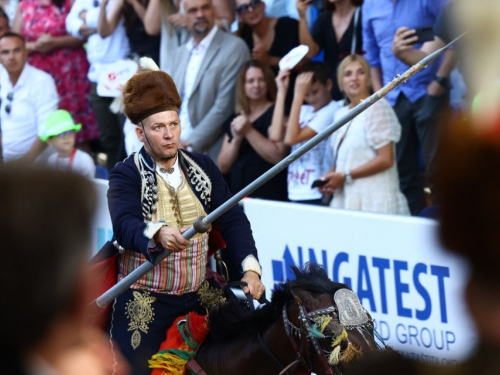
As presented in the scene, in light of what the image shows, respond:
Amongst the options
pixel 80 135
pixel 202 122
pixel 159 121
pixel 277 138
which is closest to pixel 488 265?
pixel 159 121

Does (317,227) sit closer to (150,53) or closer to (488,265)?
(150,53)

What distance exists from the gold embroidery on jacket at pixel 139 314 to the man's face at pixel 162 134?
0.70 meters

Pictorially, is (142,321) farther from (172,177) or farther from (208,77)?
(208,77)

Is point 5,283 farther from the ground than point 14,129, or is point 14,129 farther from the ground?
point 5,283

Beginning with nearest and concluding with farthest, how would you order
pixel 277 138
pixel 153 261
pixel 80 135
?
1. pixel 153 261
2. pixel 277 138
3. pixel 80 135

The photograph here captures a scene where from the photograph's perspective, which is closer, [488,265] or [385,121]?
[488,265]

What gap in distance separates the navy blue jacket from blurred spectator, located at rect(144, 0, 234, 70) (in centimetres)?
369

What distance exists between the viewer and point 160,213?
474cm

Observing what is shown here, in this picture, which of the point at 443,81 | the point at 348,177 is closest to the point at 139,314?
the point at 348,177

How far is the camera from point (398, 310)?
6.46m

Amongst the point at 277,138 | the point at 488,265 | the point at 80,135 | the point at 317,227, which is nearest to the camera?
Result: the point at 488,265

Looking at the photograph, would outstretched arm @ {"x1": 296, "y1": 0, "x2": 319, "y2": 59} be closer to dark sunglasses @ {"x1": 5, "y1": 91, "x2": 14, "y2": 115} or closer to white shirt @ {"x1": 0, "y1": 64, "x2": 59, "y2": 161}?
white shirt @ {"x1": 0, "y1": 64, "x2": 59, "y2": 161}

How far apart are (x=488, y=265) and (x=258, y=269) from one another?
10.3 feet

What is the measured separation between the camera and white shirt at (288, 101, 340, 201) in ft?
24.0
